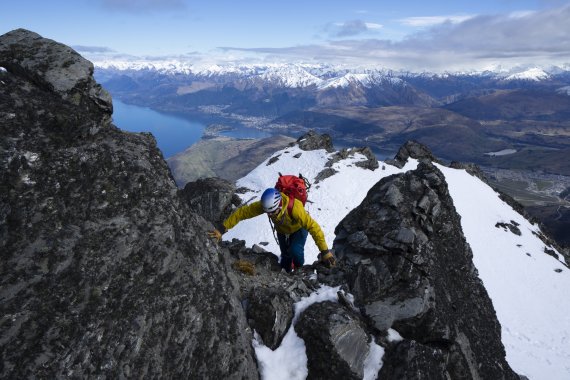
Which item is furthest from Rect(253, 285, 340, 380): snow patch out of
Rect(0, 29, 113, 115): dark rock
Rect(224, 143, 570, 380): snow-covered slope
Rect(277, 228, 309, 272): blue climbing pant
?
Rect(224, 143, 570, 380): snow-covered slope

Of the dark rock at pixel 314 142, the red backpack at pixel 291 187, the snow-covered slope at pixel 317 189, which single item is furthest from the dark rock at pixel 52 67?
the dark rock at pixel 314 142

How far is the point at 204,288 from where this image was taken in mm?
8672

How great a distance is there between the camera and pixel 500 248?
42.8 metres

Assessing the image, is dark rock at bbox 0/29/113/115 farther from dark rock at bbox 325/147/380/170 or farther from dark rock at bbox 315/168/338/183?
dark rock at bbox 325/147/380/170

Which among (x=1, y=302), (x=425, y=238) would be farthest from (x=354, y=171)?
(x=1, y=302)

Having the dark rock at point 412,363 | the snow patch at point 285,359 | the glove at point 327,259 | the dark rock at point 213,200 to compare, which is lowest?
the dark rock at point 213,200

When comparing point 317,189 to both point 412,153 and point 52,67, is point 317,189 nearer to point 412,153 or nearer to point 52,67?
point 412,153

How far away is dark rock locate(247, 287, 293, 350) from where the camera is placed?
9766 mm

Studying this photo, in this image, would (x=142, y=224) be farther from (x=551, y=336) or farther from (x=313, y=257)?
(x=551, y=336)

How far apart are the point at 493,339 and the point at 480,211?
4136 cm

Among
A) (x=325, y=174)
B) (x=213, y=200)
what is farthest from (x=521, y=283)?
(x=213, y=200)

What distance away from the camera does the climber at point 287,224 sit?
38.3ft

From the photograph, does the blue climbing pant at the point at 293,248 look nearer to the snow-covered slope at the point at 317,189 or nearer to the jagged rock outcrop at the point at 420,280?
the jagged rock outcrop at the point at 420,280

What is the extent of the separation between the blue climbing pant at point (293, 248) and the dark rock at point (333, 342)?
3.42 m
